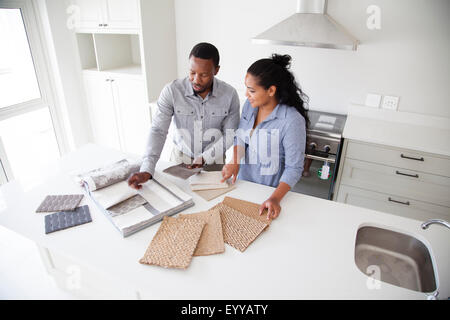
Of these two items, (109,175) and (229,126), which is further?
(229,126)

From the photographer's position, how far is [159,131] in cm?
171

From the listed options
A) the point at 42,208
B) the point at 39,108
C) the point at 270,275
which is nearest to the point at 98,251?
the point at 42,208

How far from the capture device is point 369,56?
251cm

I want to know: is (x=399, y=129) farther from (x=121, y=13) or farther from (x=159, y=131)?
(x=121, y=13)

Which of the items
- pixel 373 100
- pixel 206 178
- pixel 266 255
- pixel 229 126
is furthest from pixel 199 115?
pixel 373 100

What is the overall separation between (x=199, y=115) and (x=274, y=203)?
77 centimetres

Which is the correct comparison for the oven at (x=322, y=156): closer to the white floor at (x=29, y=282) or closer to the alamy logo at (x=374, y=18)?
the alamy logo at (x=374, y=18)

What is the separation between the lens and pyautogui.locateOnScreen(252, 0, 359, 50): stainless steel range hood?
2.11m

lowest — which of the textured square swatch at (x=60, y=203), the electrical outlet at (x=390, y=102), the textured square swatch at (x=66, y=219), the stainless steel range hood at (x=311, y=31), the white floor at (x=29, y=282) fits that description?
the white floor at (x=29, y=282)

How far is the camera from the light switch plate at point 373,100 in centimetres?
258

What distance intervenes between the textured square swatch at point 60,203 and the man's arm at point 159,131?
342 mm

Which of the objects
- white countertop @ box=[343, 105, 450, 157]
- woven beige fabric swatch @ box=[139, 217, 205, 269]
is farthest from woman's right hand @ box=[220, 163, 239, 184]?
white countertop @ box=[343, 105, 450, 157]

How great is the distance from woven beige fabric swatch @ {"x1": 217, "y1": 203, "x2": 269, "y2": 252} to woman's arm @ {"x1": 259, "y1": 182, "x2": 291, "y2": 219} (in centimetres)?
6

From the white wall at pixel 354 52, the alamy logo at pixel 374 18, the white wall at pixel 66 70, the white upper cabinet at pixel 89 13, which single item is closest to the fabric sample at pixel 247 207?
the white wall at pixel 354 52
